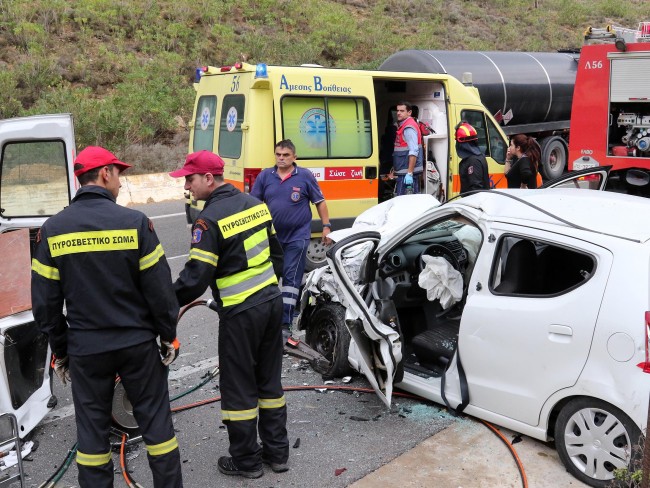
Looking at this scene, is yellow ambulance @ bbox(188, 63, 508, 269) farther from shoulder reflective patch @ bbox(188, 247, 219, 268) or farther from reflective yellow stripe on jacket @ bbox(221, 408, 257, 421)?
reflective yellow stripe on jacket @ bbox(221, 408, 257, 421)

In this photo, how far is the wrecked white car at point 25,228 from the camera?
4.06 metres

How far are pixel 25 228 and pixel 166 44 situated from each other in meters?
16.5

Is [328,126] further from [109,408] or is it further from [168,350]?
[109,408]

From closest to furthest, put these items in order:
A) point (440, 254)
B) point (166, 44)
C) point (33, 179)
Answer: point (440, 254), point (33, 179), point (166, 44)

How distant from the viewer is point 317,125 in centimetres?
795

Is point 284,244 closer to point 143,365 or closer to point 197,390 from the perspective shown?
point 197,390

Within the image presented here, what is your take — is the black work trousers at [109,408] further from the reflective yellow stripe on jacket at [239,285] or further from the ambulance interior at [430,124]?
the ambulance interior at [430,124]

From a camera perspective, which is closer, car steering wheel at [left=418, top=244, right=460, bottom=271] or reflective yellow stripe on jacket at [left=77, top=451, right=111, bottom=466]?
reflective yellow stripe on jacket at [left=77, top=451, right=111, bottom=466]

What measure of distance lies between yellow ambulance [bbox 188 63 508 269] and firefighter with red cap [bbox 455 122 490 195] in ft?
3.72

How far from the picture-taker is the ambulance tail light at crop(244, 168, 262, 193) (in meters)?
7.52

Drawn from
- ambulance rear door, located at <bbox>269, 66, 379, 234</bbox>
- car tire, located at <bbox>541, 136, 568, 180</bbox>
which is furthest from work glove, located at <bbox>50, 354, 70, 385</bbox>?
car tire, located at <bbox>541, 136, 568, 180</bbox>

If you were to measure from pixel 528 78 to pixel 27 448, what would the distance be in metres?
11.8

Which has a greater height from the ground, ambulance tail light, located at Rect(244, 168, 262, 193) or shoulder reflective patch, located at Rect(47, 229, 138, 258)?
shoulder reflective patch, located at Rect(47, 229, 138, 258)

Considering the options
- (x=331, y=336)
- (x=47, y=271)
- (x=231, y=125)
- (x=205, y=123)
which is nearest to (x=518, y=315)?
(x=331, y=336)
